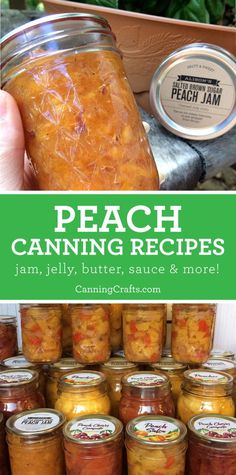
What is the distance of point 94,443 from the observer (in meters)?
0.79

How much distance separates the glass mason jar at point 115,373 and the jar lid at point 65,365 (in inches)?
1.8

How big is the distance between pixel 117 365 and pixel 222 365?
19 cm

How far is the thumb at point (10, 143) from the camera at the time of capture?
586 millimetres

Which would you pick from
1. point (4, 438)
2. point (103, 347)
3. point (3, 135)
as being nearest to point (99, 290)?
point (3, 135)

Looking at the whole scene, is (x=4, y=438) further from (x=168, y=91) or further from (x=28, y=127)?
(x=168, y=91)

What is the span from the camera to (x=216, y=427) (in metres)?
0.83

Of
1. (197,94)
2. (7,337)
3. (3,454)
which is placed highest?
(197,94)

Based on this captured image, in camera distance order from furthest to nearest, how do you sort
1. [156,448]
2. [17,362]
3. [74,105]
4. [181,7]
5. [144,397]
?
[181,7], [17,362], [144,397], [156,448], [74,105]

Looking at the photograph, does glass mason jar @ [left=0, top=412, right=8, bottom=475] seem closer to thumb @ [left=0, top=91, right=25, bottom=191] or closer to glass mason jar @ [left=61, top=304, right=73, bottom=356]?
glass mason jar @ [left=61, top=304, right=73, bottom=356]

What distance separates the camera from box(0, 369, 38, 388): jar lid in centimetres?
90

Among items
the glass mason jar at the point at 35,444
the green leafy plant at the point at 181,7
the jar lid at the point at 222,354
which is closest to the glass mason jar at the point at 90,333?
the glass mason jar at the point at 35,444

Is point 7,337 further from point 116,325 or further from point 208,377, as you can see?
point 208,377

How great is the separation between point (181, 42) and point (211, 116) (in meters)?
0.15

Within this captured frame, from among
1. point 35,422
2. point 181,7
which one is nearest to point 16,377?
point 35,422
